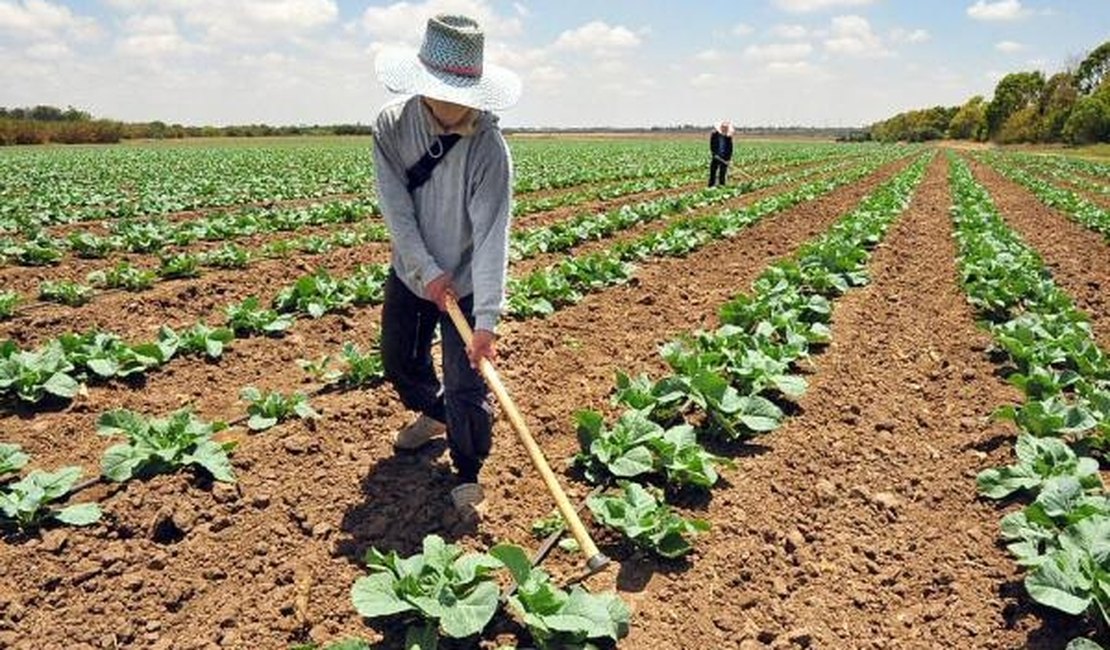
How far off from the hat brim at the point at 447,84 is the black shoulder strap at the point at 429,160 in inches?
12.9

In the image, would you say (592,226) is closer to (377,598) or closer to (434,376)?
(434,376)

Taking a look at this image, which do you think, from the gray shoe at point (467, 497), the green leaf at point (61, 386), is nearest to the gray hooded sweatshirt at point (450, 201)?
the gray shoe at point (467, 497)

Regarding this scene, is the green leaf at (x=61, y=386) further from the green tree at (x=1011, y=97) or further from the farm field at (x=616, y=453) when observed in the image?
the green tree at (x=1011, y=97)

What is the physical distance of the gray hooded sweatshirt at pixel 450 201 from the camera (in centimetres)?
366

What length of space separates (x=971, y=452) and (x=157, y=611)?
453 centimetres

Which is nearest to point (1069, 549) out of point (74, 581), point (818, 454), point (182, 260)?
point (818, 454)

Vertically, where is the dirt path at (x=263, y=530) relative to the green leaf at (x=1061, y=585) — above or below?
below

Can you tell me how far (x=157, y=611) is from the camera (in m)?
3.33

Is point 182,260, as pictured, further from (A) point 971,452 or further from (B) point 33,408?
(A) point 971,452

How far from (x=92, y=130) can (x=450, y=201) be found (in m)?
68.6

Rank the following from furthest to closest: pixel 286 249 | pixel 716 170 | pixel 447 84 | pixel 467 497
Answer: pixel 716 170 → pixel 286 249 → pixel 467 497 → pixel 447 84

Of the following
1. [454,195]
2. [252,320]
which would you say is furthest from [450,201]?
[252,320]

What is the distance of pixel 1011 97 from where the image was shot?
316ft

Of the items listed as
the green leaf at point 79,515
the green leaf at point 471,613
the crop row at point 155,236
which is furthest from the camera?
the crop row at point 155,236
